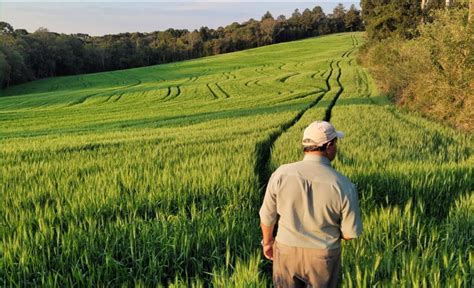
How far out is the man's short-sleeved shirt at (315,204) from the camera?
12.0 feet

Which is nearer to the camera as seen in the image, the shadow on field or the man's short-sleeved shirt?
the man's short-sleeved shirt

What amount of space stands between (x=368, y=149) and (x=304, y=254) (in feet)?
25.8

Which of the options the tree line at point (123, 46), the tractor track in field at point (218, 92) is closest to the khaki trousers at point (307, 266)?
the tractor track in field at point (218, 92)

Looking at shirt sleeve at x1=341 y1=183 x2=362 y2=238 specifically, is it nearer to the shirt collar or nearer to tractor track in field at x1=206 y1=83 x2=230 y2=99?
the shirt collar

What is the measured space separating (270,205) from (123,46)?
12166 cm

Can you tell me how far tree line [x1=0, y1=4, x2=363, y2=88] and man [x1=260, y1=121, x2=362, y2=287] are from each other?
76996 millimetres

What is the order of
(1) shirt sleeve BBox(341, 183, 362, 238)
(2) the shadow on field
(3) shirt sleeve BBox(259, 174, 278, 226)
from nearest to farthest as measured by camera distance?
(1) shirt sleeve BBox(341, 183, 362, 238), (3) shirt sleeve BBox(259, 174, 278, 226), (2) the shadow on field

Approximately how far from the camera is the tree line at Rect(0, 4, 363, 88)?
8800 centimetres

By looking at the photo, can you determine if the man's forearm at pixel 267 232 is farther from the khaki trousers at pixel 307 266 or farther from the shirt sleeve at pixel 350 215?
the shirt sleeve at pixel 350 215

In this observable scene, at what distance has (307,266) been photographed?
12.7 feet

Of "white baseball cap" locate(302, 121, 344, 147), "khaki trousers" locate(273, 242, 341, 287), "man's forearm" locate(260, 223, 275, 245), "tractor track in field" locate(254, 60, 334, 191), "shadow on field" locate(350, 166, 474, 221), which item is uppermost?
"white baseball cap" locate(302, 121, 344, 147)

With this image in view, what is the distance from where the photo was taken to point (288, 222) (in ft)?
12.7

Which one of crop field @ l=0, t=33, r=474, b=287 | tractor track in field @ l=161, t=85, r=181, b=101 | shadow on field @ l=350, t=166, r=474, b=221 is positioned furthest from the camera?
tractor track in field @ l=161, t=85, r=181, b=101

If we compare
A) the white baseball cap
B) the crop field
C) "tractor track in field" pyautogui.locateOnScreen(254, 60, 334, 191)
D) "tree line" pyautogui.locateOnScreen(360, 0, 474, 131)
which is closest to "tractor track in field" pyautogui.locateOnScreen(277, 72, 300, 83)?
"tree line" pyautogui.locateOnScreen(360, 0, 474, 131)
